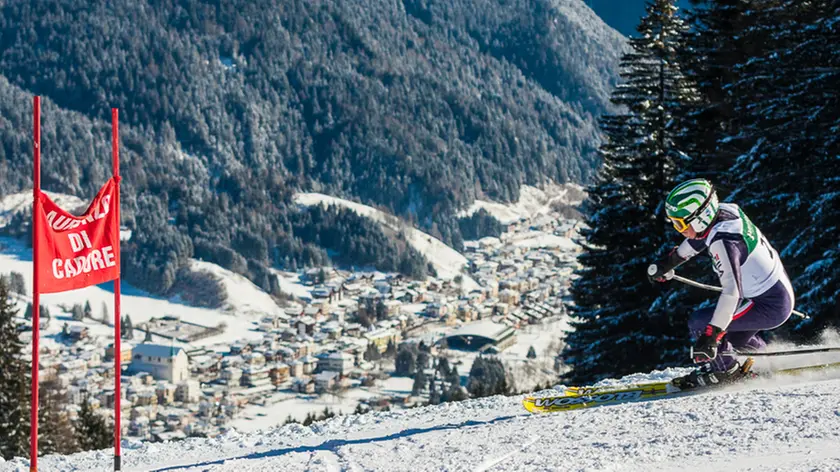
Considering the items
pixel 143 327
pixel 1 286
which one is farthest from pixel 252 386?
pixel 1 286

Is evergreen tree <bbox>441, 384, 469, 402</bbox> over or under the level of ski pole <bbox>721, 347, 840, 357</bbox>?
over

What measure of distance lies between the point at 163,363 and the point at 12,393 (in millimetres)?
62780

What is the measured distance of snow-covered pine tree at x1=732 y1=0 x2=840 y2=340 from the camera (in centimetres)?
1522

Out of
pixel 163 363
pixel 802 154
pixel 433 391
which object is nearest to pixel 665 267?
pixel 802 154

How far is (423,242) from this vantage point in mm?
169750

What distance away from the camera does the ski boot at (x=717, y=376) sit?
8.04 m

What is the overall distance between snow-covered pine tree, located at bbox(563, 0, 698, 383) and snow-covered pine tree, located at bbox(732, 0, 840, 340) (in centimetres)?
406

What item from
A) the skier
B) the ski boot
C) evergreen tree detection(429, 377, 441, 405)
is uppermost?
evergreen tree detection(429, 377, 441, 405)

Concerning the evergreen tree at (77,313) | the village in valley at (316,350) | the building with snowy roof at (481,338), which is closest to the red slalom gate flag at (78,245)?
the village in valley at (316,350)

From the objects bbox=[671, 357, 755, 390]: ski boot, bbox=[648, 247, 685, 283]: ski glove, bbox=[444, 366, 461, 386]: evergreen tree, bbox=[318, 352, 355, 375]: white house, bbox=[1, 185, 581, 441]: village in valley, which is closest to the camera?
bbox=[648, 247, 685, 283]: ski glove

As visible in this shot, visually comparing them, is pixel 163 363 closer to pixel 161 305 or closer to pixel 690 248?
pixel 161 305

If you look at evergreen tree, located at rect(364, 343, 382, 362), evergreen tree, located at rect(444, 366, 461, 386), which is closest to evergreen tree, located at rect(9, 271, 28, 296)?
evergreen tree, located at rect(364, 343, 382, 362)

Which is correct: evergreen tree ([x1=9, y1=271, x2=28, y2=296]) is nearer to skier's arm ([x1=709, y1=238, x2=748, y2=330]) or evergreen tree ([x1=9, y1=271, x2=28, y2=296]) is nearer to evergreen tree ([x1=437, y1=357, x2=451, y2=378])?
evergreen tree ([x1=437, y1=357, x2=451, y2=378])

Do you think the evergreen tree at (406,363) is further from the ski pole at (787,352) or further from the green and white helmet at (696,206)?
the green and white helmet at (696,206)
